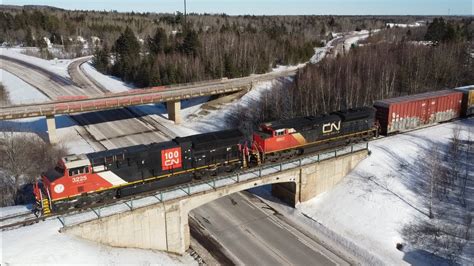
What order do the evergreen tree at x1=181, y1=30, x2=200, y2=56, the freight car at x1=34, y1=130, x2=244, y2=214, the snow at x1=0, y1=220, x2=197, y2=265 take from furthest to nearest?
the evergreen tree at x1=181, y1=30, x2=200, y2=56 < the freight car at x1=34, y1=130, x2=244, y2=214 < the snow at x1=0, y1=220, x2=197, y2=265

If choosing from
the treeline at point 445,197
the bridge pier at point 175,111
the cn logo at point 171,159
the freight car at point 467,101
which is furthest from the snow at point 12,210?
the freight car at point 467,101

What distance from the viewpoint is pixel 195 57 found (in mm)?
79125

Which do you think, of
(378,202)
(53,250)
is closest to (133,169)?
(53,250)

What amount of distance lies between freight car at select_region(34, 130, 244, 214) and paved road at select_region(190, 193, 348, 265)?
4.83m

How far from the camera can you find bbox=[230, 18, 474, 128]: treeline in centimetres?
5591

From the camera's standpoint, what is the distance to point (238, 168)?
33219mm

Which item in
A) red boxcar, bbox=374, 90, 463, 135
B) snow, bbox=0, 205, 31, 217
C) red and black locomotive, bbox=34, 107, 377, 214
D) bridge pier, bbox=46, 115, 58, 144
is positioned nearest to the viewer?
red and black locomotive, bbox=34, 107, 377, 214

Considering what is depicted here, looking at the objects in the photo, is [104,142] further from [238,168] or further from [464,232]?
[464,232]

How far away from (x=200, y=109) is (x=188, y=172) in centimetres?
3749

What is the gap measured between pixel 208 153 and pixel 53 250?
13372mm

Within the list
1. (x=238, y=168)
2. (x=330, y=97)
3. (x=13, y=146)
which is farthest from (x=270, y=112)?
(x=13, y=146)

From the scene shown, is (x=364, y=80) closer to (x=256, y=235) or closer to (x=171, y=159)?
(x=256, y=235)

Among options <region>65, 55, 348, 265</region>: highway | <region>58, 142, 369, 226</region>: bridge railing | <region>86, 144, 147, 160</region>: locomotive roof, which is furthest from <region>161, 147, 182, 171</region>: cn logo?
<region>65, 55, 348, 265</region>: highway

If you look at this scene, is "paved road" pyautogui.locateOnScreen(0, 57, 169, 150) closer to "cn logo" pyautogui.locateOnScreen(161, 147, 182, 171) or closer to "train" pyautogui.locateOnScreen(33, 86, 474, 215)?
"train" pyautogui.locateOnScreen(33, 86, 474, 215)
